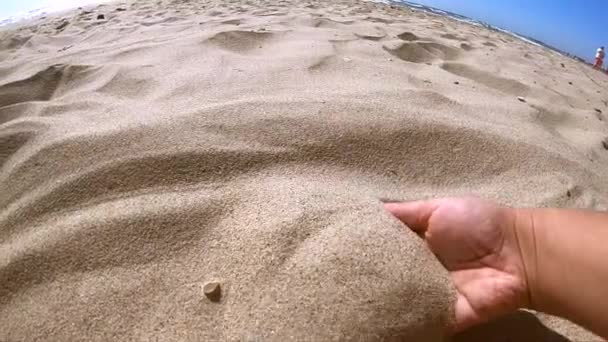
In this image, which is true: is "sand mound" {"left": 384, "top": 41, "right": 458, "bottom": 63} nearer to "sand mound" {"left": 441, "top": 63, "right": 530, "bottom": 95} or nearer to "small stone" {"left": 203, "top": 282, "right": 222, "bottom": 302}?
"sand mound" {"left": 441, "top": 63, "right": 530, "bottom": 95}

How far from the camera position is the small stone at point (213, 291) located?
73cm

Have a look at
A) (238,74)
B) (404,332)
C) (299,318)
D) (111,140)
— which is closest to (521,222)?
(404,332)

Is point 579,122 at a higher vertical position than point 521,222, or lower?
lower

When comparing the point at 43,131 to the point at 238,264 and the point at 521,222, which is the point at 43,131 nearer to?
the point at 238,264

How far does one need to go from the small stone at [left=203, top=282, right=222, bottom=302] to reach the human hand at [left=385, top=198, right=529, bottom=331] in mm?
374

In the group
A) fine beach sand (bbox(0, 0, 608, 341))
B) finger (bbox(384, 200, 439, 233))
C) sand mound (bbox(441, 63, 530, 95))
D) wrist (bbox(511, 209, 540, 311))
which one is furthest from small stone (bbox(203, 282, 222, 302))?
sand mound (bbox(441, 63, 530, 95))

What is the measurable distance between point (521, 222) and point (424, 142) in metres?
0.40

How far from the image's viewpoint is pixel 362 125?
3.91 feet

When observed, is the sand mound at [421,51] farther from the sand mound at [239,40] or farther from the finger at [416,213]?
the finger at [416,213]

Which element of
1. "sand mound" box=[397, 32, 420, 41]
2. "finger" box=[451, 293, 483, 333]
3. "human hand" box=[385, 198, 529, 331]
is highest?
"human hand" box=[385, 198, 529, 331]

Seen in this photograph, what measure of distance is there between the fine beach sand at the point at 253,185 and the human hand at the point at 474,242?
49 millimetres

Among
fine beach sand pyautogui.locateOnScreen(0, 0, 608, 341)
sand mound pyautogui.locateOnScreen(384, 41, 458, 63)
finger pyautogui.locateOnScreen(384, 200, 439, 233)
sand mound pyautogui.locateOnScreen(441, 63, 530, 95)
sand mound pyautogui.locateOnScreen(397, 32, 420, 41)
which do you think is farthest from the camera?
sand mound pyautogui.locateOnScreen(397, 32, 420, 41)

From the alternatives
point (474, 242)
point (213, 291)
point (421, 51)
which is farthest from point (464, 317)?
point (421, 51)

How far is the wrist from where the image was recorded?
79cm
